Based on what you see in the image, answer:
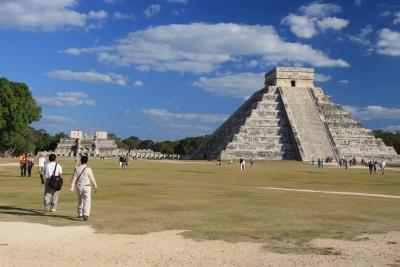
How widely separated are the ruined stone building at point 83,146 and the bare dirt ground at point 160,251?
104 metres

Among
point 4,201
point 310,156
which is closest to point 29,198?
point 4,201

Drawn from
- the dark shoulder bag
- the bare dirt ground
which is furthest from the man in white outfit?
the bare dirt ground

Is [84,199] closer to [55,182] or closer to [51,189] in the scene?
[55,182]

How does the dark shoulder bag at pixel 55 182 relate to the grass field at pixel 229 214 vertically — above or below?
above

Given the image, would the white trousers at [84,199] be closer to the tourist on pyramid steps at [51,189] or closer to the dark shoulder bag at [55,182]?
the dark shoulder bag at [55,182]

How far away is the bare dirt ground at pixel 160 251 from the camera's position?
7.22 m

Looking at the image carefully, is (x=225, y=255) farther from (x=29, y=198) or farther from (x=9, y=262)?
(x=29, y=198)

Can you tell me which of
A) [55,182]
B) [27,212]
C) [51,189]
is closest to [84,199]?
[55,182]

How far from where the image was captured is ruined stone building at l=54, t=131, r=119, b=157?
113 metres

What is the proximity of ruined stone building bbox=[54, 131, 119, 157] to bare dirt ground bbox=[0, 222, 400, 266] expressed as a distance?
10354cm

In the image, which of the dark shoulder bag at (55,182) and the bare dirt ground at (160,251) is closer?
the bare dirt ground at (160,251)

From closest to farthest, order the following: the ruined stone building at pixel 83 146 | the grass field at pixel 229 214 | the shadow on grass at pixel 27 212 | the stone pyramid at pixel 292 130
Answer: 1. the grass field at pixel 229 214
2. the shadow on grass at pixel 27 212
3. the stone pyramid at pixel 292 130
4. the ruined stone building at pixel 83 146

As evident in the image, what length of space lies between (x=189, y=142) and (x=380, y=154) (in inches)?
2716

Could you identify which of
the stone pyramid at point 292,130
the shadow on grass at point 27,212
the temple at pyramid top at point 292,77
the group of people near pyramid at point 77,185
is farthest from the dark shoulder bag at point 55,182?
the temple at pyramid top at point 292,77
